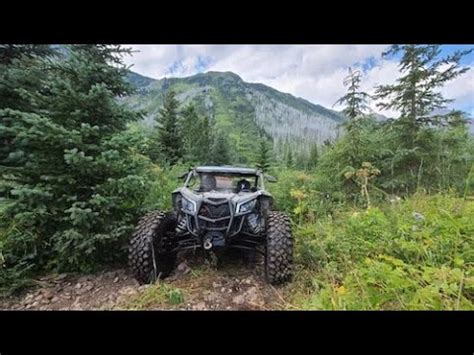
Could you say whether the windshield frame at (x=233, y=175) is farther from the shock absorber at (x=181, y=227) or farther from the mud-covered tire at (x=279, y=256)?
the mud-covered tire at (x=279, y=256)

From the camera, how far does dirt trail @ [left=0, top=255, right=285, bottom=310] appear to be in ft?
7.00

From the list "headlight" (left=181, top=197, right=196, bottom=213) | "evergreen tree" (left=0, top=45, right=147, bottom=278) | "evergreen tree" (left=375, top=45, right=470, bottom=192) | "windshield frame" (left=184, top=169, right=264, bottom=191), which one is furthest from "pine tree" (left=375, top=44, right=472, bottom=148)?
"evergreen tree" (left=0, top=45, right=147, bottom=278)

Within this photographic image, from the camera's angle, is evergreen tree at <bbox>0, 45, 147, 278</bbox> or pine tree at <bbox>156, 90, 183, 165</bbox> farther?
pine tree at <bbox>156, 90, 183, 165</bbox>

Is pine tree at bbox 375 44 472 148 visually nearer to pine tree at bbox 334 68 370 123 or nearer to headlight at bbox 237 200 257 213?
pine tree at bbox 334 68 370 123

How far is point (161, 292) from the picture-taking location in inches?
88.7

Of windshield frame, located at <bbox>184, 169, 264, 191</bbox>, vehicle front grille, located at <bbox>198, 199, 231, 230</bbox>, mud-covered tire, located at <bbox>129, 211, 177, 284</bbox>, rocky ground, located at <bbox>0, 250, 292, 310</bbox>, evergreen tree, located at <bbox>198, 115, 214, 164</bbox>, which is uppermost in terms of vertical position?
evergreen tree, located at <bbox>198, 115, 214, 164</bbox>

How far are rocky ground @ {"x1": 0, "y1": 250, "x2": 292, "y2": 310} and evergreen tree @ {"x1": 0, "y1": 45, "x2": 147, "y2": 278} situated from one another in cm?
21

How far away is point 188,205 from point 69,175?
1133mm

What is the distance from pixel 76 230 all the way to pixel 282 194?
2.82 metres

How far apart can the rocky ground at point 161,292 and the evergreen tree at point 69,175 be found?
211mm

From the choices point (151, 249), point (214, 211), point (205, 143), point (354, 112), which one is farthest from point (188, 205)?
point (205, 143)

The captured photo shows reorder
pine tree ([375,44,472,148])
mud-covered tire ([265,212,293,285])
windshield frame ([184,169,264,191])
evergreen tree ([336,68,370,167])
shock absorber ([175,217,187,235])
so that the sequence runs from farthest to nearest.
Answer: evergreen tree ([336,68,370,167]), pine tree ([375,44,472,148]), windshield frame ([184,169,264,191]), shock absorber ([175,217,187,235]), mud-covered tire ([265,212,293,285])
